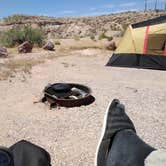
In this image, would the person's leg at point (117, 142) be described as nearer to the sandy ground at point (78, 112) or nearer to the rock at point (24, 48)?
the sandy ground at point (78, 112)

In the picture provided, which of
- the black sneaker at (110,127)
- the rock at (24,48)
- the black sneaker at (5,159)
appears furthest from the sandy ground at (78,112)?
the rock at (24,48)

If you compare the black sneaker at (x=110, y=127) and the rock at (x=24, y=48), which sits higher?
the black sneaker at (x=110, y=127)

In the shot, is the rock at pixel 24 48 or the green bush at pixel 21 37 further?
the green bush at pixel 21 37

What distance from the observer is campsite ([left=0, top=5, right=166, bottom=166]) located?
165 inches

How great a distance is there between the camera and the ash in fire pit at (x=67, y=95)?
546 cm

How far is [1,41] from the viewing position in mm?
18094

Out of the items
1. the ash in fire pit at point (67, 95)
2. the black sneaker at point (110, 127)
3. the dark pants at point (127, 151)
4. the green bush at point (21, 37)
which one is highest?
the dark pants at point (127, 151)

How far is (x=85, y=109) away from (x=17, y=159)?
10.6 ft

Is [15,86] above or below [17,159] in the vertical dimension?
below

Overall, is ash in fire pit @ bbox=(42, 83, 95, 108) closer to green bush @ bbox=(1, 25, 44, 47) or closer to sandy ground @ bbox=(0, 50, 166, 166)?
sandy ground @ bbox=(0, 50, 166, 166)

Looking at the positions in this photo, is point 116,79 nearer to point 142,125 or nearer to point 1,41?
point 142,125

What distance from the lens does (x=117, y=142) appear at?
2.17 meters

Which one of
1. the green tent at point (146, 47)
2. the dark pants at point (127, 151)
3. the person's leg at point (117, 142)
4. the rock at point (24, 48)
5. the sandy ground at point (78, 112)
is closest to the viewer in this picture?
the dark pants at point (127, 151)

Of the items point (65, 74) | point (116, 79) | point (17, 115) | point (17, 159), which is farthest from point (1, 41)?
point (17, 159)
